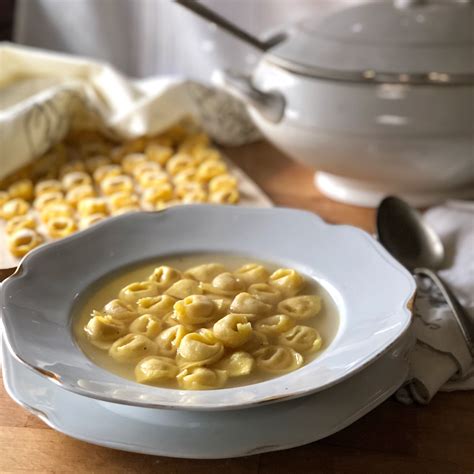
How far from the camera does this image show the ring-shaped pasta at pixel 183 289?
0.60m

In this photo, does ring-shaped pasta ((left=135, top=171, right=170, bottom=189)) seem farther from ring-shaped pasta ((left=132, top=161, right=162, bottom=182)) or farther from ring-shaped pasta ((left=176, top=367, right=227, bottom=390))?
ring-shaped pasta ((left=176, top=367, right=227, bottom=390))

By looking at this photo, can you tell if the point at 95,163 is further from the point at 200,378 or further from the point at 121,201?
the point at 200,378

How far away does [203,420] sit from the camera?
1.57 ft

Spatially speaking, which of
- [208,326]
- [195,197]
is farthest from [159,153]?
[208,326]

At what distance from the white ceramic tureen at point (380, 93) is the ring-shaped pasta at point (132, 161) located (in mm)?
168

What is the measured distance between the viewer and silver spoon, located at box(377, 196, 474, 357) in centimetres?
73

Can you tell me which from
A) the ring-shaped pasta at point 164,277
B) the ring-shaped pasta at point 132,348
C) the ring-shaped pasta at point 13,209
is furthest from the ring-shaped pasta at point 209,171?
the ring-shaped pasta at point 132,348

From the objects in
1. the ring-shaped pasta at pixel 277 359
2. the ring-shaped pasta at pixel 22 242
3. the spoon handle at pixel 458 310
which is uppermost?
the ring-shaped pasta at pixel 277 359

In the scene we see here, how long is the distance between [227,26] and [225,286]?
1.19 feet

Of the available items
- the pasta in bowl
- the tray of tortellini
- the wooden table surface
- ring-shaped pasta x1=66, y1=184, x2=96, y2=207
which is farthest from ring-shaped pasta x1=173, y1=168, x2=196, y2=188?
the wooden table surface

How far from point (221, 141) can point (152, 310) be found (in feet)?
1.78

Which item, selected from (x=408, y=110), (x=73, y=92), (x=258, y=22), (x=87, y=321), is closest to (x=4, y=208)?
(x=73, y=92)

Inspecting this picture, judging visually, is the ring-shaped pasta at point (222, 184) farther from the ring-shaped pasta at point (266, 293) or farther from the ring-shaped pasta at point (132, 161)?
the ring-shaped pasta at point (266, 293)

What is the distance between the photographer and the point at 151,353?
53 cm
